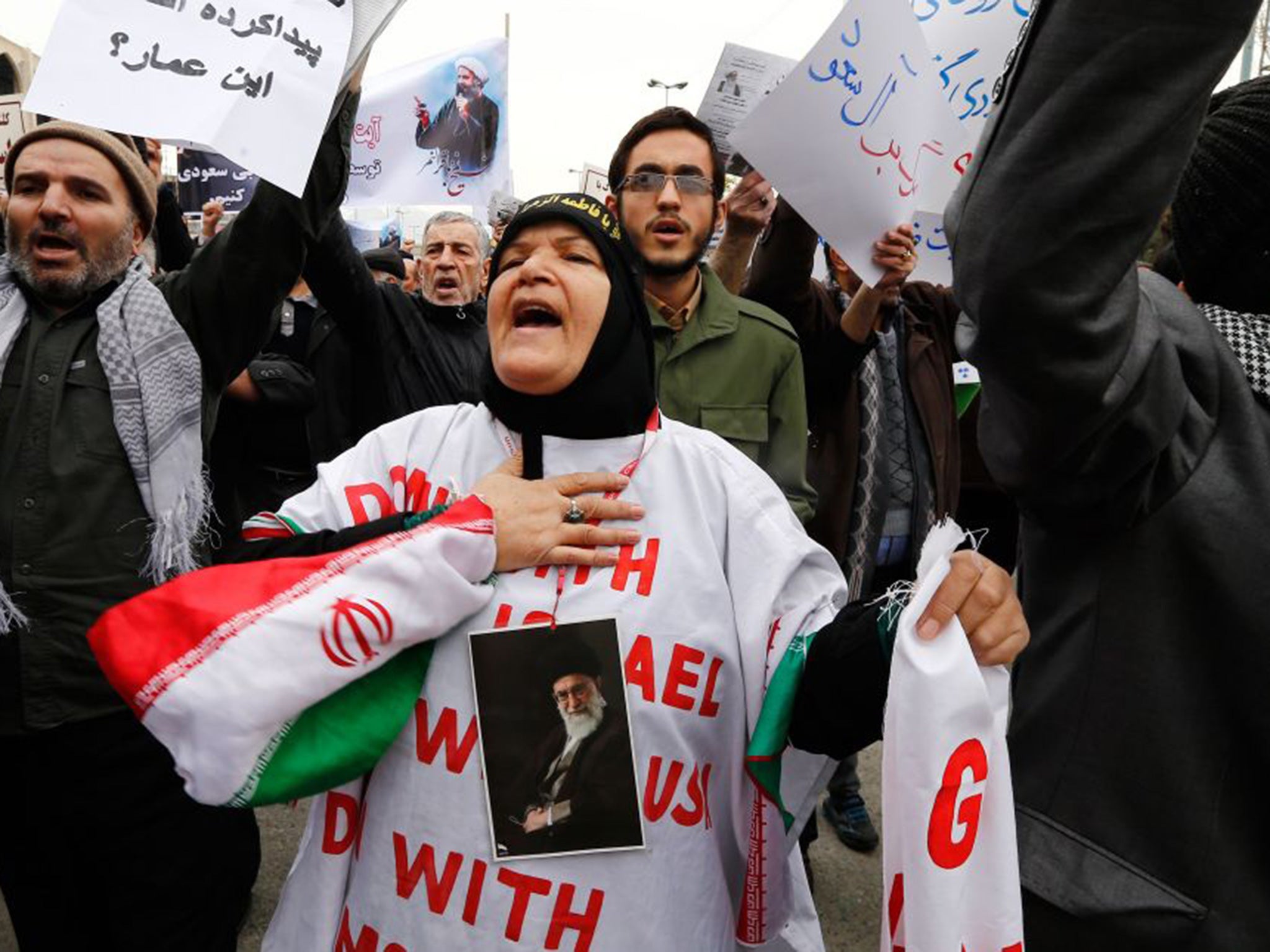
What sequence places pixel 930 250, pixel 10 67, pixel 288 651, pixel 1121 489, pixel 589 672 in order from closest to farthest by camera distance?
pixel 1121 489 < pixel 288 651 < pixel 589 672 < pixel 930 250 < pixel 10 67

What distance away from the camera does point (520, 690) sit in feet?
4.22

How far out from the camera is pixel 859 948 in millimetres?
2768

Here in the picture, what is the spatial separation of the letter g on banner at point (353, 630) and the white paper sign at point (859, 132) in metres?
1.47

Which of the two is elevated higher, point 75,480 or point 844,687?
point 75,480

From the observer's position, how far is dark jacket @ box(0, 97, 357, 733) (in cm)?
185

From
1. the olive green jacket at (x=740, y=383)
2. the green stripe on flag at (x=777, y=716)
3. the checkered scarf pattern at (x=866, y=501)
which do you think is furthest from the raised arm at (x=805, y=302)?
the green stripe on flag at (x=777, y=716)

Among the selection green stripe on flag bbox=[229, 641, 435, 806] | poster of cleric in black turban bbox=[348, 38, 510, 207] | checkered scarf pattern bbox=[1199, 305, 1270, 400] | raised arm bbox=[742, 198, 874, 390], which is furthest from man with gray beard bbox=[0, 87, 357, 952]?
poster of cleric in black turban bbox=[348, 38, 510, 207]

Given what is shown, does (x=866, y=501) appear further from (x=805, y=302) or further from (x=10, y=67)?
(x=10, y=67)

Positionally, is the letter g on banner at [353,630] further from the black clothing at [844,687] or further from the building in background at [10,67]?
the building in background at [10,67]

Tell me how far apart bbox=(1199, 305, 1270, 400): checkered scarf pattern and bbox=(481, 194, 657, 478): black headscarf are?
0.76m

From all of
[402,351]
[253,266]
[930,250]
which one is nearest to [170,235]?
[402,351]

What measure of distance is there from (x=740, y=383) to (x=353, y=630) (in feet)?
5.00

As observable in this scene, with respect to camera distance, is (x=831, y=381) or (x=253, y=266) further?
(x=831, y=381)

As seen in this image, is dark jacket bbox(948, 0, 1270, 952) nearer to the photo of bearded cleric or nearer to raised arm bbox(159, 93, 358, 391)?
the photo of bearded cleric
